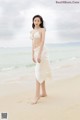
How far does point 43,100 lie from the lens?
6.45 feet

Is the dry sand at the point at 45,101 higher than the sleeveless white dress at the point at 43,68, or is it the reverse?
the sleeveless white dress at the point at 43,68

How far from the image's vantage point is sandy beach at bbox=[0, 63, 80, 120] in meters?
1.82

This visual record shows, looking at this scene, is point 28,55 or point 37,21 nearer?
point 37,21

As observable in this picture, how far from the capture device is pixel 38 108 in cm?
188

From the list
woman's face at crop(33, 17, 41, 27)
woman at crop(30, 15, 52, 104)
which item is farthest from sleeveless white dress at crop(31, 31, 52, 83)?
woman's face at crop(33, 17, 41, 27)

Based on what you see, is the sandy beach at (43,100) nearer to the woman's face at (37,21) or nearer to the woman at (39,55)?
the woman at (39,55)

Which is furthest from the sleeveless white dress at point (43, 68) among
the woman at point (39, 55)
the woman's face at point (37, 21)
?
the woman's face at point (37, 21)

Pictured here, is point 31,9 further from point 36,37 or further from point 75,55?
point 75,55

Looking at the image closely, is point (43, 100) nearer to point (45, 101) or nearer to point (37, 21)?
point (45, 101)

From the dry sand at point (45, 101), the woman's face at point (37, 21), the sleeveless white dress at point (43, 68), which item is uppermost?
the woman's face at point (37, 21)

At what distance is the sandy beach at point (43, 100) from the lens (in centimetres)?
182

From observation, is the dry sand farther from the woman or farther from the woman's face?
the woman's face

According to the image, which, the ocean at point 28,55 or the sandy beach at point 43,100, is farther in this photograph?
the ocean at point 28,55

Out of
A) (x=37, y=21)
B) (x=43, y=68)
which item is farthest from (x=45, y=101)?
(x=37, y=21)
